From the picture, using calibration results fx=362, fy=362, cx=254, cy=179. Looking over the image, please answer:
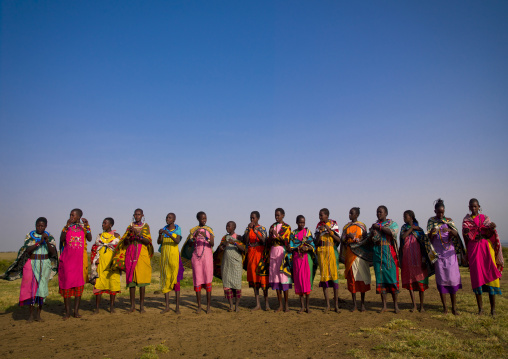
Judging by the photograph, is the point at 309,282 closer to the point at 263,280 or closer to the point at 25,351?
the point at 263,280

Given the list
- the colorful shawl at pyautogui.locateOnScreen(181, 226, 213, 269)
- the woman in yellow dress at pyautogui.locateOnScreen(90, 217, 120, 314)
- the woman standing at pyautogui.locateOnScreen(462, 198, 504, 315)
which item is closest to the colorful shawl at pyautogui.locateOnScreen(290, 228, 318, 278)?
the colorful shawl at pyautogui.locateOnScreen(181, 226, 213, 269)

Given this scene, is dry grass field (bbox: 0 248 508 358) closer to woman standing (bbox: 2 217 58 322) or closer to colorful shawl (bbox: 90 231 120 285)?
woman standing (bbox: 2 217 58 322)

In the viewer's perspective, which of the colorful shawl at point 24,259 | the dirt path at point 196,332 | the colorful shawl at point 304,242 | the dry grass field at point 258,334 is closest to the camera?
the dry grass field at point 258,334

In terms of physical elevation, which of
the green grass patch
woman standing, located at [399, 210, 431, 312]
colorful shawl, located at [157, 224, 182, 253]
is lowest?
the green grass patch

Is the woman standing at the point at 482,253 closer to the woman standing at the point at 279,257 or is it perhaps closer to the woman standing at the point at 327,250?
the woman standing at the point at 327,250

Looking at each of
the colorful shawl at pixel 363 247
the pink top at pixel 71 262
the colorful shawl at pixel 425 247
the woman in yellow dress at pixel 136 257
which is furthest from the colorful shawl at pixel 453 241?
the pink top at pixel 71 262

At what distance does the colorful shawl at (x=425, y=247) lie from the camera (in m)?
9.27

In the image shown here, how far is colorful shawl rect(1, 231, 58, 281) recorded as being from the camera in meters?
8.90

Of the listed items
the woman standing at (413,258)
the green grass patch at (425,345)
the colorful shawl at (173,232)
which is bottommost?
the green grass patch at (425,345)

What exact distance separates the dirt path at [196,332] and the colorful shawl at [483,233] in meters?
2.04

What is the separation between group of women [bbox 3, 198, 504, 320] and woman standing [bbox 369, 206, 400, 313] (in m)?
0.03

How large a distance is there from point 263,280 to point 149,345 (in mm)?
3963

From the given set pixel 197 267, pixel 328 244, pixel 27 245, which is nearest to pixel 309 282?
pixel 328 244

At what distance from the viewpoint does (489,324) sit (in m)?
7.61
